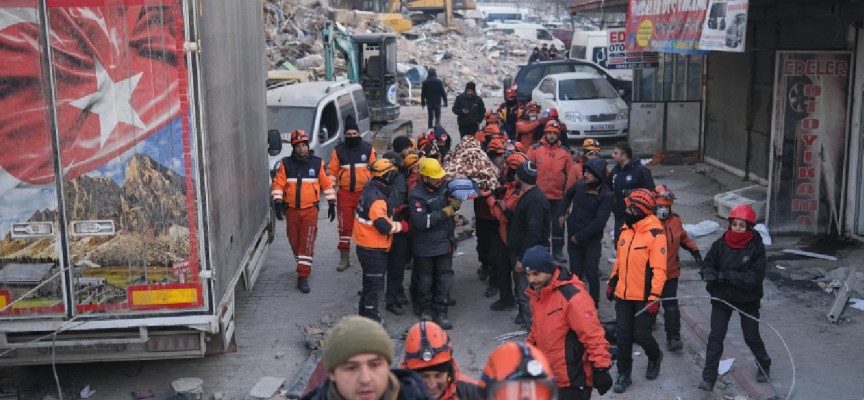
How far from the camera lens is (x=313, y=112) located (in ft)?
50.3

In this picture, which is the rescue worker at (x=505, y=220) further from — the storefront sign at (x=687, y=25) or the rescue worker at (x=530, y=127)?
the rescue worker at (x=530, y=127)

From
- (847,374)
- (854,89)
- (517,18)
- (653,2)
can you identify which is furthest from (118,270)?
(517,18)

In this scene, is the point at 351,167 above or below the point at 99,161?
below

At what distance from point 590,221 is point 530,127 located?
5677mm

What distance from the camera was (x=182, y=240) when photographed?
687 cm

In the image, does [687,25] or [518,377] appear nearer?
[518,377]

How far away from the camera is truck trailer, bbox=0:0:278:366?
21.4 feet

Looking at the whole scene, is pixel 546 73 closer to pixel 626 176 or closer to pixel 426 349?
pixel 626 176

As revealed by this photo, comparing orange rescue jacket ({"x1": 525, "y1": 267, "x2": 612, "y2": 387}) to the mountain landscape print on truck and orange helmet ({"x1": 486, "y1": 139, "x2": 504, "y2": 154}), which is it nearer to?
the mountain landscape print on truck

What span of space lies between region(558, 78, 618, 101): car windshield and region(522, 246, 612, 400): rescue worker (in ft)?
51.0

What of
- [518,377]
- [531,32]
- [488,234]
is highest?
[531,32]

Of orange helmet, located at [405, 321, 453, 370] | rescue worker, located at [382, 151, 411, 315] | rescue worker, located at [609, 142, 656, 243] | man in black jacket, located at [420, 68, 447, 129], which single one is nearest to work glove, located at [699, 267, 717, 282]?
rescue worker, located at [609, 142, 656, 243]

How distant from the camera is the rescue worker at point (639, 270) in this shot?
7.16 m

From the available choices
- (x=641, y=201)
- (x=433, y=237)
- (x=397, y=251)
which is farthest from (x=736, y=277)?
(x=397, y=251)
